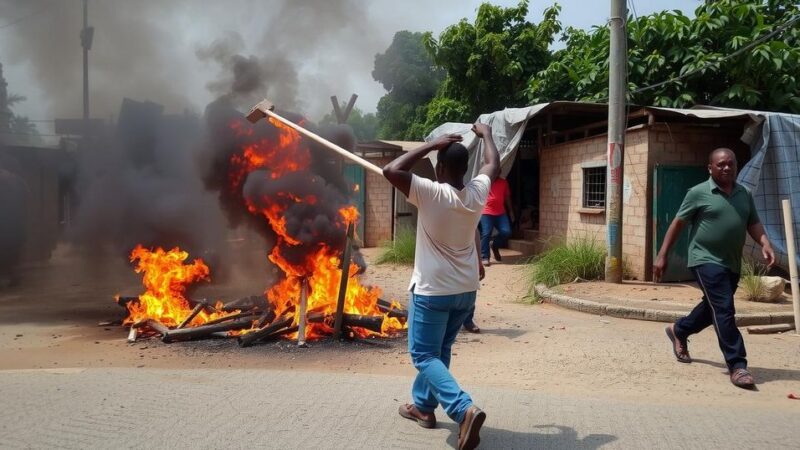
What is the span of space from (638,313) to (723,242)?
8.43 feet

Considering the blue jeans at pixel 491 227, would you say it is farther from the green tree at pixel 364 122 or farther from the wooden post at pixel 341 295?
Answer: the green tree at pixel 364 122

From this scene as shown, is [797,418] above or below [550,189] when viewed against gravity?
below

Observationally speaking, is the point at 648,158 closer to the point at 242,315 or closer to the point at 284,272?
the point at 284,272

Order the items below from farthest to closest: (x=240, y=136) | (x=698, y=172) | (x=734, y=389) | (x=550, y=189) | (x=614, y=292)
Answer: (x=550, y=189)
(x=698, y=172)
(x=614, y=292)
(x=240, y=136)
(x=734, y=389)

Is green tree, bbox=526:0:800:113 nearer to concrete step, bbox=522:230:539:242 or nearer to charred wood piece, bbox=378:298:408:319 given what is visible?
concrete step, bbox=522:230:539:242

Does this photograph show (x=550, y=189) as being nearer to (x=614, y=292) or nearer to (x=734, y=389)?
(x=614, y=292)

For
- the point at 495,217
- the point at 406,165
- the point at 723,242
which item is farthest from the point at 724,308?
the point at 495,217

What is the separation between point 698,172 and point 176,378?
7.88 m

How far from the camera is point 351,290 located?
6.48 m

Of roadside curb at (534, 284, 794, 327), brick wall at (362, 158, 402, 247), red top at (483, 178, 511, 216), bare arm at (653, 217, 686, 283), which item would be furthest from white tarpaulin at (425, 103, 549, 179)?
bare arm at (653, 217, 686, 283)

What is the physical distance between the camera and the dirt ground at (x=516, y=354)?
15.0 feet

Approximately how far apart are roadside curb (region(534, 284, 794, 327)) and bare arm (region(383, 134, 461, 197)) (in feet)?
15.2

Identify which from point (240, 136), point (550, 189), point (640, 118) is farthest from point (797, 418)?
point (550, 189)

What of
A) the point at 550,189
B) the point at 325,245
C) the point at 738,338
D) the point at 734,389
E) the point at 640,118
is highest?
the point at 640,118
